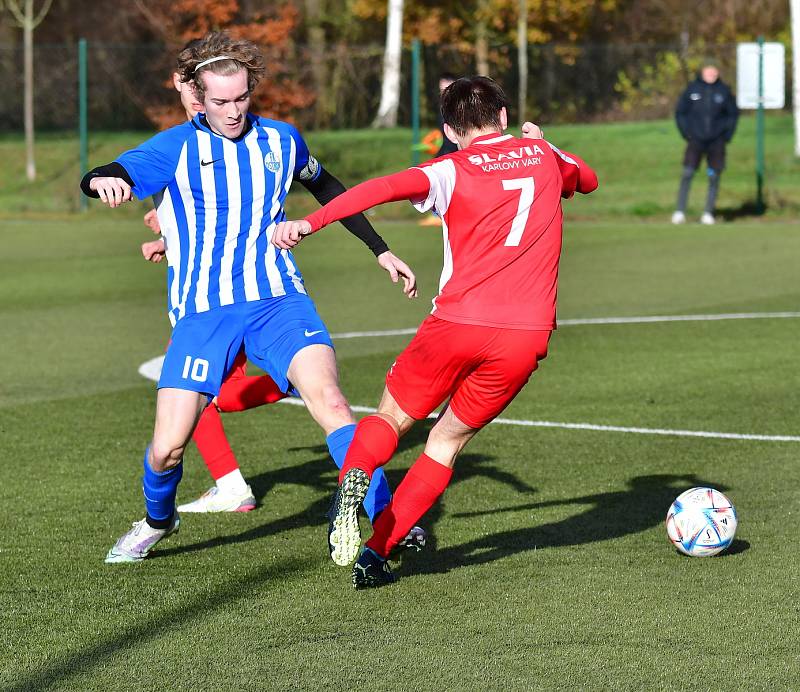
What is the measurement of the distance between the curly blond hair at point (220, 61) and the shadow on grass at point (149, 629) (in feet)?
5.82

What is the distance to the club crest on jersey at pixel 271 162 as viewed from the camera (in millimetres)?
5469

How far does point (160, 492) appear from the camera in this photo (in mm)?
5371

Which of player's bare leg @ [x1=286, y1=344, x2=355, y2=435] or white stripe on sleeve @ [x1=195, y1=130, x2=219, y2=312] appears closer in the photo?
player's bare leg @ [x1=286, y1=344, x2=355, y2=435]

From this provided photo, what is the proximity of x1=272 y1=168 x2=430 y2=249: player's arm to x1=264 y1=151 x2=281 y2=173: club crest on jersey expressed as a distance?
33.0 inches

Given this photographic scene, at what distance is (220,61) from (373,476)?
1607mm

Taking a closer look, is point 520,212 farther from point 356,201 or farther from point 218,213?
point 218,213

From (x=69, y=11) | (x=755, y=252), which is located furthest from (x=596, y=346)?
(x=69, y=11)

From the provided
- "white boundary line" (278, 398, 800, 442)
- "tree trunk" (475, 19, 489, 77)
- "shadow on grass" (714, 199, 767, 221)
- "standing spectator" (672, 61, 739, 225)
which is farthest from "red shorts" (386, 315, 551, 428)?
"tree trunk" (475, 19, 489, 77)

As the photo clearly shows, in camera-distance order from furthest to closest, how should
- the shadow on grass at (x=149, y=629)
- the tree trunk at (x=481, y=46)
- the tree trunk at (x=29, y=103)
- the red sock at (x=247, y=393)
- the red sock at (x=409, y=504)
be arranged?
the tree trunk at (x=481, y=46) → the tree trunk at (x=29, y=103) → the red sock at (x=247, y=393) → the red sock at (x=409, y=504) → the shadow on grass at (x=149, y=629)

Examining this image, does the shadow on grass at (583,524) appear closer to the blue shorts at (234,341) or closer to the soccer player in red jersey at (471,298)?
the soccer player in red jersey at (471,298)

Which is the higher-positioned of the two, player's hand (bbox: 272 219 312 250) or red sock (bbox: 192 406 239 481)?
player's hand (bbox: 272 219 312 250)

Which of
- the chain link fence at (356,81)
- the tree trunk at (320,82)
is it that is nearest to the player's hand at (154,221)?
the chain link fence at (356,81)

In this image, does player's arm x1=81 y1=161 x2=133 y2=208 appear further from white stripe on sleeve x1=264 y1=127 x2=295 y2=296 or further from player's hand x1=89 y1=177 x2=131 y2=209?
white stripe on sleeve x1=264 y1=127 x2=295 y2=296

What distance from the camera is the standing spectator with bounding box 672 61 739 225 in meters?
22.0
